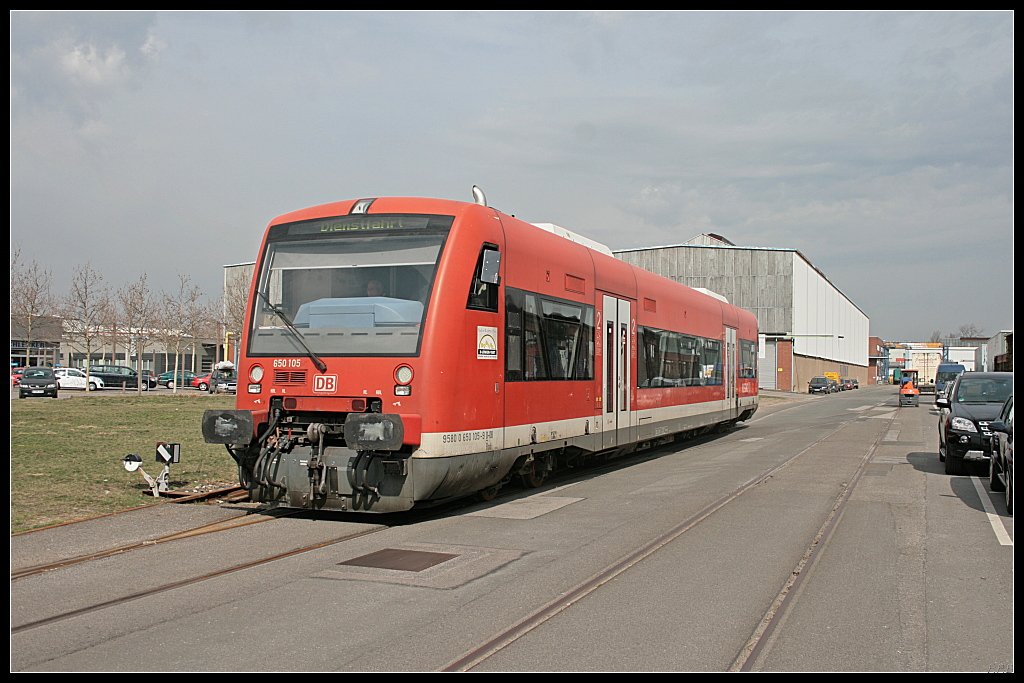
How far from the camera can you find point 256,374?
10.2 meters

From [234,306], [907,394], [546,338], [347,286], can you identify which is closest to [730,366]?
[546,338]

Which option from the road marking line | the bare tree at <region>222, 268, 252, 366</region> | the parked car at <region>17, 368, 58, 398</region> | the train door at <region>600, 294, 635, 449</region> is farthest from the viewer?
the bare tree at <region>222, 268, 252, 366</region>

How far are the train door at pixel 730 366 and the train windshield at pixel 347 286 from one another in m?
14.5

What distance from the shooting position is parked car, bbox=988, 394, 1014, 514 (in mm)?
10531

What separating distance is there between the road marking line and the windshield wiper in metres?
6.99

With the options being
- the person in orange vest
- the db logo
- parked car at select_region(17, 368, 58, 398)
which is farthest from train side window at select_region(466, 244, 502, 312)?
the person in orange vest

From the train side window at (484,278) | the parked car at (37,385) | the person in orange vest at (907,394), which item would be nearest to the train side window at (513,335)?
the train side window at (484,278)

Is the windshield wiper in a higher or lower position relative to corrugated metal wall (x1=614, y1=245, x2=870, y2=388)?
lower

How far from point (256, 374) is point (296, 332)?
0.68 meters

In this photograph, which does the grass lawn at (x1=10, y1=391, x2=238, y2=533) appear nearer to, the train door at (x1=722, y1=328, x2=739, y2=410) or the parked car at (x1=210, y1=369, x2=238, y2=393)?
the train door at (x1=722, y1=328, x2=739, y2=410)

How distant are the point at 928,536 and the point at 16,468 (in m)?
11.6

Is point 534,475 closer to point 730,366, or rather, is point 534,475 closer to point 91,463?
point 91,463

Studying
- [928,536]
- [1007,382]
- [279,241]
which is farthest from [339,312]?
[1007,382]

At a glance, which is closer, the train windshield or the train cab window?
the train windshield
